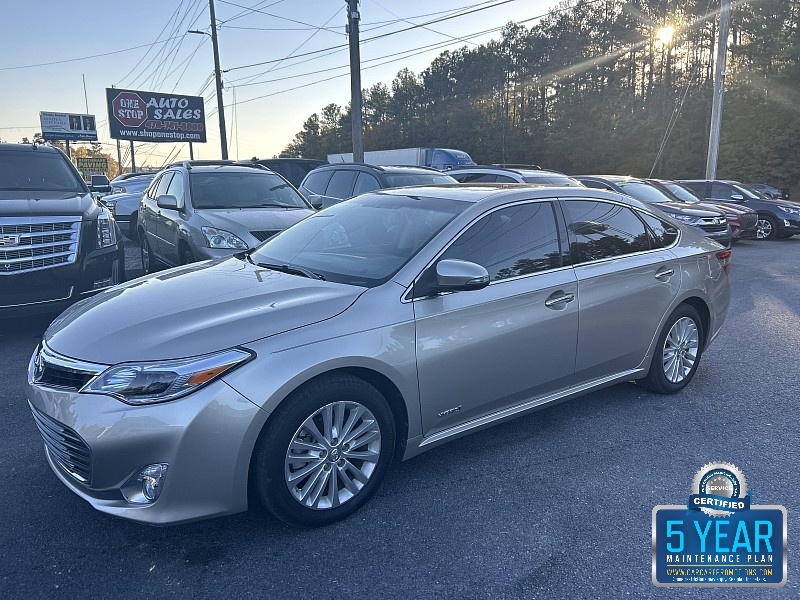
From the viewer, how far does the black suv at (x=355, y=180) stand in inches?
370

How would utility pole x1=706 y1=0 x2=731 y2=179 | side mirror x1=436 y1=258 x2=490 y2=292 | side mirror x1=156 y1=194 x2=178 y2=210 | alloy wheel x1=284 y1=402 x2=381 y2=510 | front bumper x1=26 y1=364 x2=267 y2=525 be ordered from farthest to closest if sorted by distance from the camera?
utility pole x1=706 y1=0 x2=731 y2=179 < side mirror x1=156 y1=194 x2=178 y2=210 < side mirror x1=436 y1=258 x2=490 y2=292 < alloy wheel x1=284 y1=402 x2=381 y2=510 < front bumper x1=26 y1=364 x2=267 y2=525

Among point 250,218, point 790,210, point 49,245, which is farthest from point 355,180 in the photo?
point 790,210

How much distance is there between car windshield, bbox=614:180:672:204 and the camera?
13.1 metres

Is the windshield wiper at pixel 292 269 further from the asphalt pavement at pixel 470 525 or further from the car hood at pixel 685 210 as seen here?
the car hood at pixel 685 210

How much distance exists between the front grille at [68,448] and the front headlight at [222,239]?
4125mm

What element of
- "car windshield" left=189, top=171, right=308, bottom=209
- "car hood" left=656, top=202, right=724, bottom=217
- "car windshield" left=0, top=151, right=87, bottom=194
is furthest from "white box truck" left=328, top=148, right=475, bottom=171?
"car windshield" left=0, top=151, right=87, bottom=194

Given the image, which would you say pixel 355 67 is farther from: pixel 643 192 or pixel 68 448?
pixel 68 448

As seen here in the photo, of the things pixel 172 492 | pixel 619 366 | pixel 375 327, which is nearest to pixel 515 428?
pixel 619 366

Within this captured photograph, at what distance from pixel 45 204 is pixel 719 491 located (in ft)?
21.1

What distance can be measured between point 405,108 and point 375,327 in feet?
224

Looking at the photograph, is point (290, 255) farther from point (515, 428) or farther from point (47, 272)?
point (47, 272)

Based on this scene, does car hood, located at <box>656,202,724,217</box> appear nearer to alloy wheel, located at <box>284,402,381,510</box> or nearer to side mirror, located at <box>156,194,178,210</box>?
side mirror, located at <box>156,194,178,210</box>

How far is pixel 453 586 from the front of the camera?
253 centimetres

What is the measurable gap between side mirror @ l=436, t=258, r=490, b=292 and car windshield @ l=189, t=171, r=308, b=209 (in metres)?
5.34
